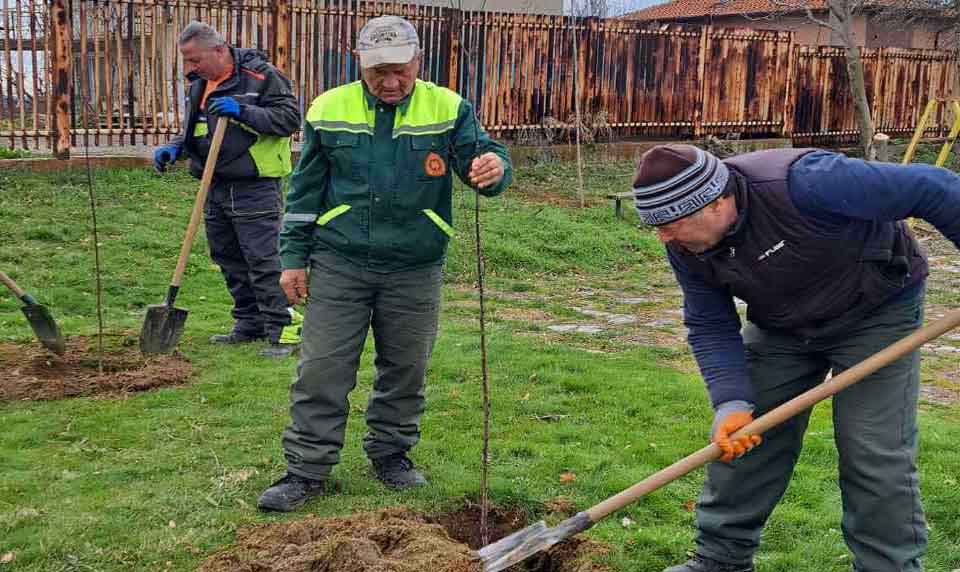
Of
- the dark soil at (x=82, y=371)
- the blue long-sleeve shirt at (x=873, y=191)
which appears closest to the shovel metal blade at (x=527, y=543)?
the blue long-sleeve shirt at (x=873, y=191)

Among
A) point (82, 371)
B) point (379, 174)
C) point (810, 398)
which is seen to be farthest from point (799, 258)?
point (82, 371)

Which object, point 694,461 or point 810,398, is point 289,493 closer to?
point 694,461

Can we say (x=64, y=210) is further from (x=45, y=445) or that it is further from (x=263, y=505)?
(x=263, y=505)

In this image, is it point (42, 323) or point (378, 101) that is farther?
point (42, 323)

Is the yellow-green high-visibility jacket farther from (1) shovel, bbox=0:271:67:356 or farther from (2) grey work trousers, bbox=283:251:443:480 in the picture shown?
(1) shovel, bbox=0:271:67:356

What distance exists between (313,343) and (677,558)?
5.86 feet

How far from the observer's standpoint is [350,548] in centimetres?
386

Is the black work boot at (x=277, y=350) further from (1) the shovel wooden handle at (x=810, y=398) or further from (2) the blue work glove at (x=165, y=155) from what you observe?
(1) the shovel wooden handle at (x=810, y=398)

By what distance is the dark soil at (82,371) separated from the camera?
6.23 metres

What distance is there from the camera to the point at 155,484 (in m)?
4.80

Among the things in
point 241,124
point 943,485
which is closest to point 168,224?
point 241,124

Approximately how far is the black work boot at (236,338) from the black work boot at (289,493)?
9.84ft

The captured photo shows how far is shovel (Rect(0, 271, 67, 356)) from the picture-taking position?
655cm

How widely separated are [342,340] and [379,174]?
2.45 feet
